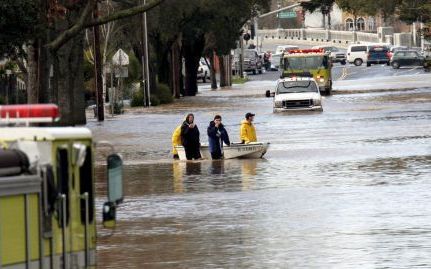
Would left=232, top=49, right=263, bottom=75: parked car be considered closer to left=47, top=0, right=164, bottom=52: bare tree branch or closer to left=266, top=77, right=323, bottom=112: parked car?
left=266, top=77, right=323, bottom=112: parked car

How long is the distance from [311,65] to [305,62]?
1.80ft

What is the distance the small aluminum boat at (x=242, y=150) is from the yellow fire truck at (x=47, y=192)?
75.9ft

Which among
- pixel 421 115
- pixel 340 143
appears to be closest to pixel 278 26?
pixel 421 115

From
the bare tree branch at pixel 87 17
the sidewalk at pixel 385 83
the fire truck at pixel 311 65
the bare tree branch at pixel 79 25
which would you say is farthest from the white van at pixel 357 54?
the bare tree branch at pixel 79 25

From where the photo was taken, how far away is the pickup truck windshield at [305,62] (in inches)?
2916

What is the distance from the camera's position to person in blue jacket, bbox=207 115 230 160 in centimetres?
3297

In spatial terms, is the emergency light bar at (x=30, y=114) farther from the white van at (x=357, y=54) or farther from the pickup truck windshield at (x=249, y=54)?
the pickup truck windshield at (x=249, y=54)

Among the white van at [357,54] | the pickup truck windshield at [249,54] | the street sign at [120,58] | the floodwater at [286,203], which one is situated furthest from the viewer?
the pickup truck windshield at [249,54]

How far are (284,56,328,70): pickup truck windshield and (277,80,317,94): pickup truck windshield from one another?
1578cm

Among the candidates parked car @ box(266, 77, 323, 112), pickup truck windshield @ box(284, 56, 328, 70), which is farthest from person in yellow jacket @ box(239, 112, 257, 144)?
pickup truck windshield @ box(284, 56, 328, 70)

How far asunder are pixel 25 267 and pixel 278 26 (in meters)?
190

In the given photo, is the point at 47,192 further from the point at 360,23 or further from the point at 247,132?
the point at 360,23

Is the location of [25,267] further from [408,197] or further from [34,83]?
[34,83]

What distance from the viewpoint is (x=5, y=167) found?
31.2ft
